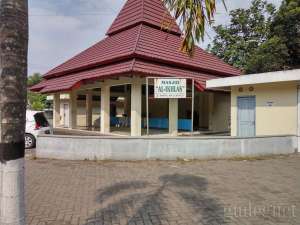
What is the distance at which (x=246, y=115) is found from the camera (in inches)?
544

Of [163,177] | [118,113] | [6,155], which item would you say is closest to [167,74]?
[163,177]

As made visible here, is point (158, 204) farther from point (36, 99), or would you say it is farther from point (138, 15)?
point (36, 99)

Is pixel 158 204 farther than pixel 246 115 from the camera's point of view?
No

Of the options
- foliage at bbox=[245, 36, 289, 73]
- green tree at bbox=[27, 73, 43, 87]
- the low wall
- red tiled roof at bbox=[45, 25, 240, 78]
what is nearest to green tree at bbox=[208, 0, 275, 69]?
foliage at bbox=[245, 36, 289, 73]

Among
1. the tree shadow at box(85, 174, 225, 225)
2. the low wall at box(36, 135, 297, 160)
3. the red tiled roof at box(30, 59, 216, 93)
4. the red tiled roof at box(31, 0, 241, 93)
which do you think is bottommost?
the tree shadow at box(85, 174, 225, 225)

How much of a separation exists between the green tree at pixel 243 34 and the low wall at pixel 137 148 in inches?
962

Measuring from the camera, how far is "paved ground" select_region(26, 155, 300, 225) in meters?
4.53

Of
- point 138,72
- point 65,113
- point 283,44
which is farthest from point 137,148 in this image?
point 283,44

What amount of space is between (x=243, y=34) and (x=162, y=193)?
3192 centimetres

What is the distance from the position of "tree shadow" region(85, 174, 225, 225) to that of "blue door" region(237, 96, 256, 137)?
776 centimetres

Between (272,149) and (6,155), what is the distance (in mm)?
10161

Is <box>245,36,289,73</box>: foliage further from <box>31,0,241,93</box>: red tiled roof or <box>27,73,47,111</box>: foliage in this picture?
<box>27,73,47,111</box>: foliage

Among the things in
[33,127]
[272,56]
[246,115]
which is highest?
[272,56]

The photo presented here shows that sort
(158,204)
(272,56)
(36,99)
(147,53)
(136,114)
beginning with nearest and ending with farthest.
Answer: (158,204) → (136,114) → (147,53) → (272,56) → (36,99)
